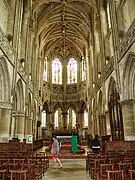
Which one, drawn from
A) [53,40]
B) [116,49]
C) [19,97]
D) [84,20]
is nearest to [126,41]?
[116,49]

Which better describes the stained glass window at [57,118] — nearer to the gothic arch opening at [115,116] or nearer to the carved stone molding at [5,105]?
the gothic arch opening at [115,116]

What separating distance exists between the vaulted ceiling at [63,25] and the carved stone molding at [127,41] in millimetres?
10954

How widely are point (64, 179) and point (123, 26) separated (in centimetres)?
1120

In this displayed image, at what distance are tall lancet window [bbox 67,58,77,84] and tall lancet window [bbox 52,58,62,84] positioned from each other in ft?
5.38

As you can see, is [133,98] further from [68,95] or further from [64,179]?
[68,95]

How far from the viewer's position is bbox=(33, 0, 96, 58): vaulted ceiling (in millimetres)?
25500

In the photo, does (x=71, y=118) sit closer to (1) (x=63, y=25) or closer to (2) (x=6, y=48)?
(1) (x=63, y=25)

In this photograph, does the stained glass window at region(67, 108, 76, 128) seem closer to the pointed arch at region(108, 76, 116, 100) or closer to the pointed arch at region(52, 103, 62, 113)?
the pointed arch at region(52, 103, 62, 113)

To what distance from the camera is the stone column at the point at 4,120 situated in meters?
12.4

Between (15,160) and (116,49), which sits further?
(116,49)

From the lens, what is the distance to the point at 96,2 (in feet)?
70.2

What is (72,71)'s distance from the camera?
1467 inches

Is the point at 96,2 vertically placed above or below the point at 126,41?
above

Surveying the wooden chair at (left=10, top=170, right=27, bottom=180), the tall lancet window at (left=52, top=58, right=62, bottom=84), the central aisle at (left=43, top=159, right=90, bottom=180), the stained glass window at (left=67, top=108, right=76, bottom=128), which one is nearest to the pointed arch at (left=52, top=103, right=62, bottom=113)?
the stained glass window at (left=67, top=108, right=76, bottom=128)
